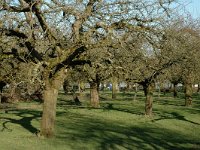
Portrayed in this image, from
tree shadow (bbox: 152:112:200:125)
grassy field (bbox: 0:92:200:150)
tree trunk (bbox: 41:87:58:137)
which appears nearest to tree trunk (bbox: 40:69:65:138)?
tree trunk (bbox: 41:87:58:137)

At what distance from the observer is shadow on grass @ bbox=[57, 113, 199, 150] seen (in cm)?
2172

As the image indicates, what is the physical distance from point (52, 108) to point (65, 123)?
7.94 m

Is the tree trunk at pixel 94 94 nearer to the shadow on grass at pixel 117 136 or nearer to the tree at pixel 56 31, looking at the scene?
the shadow on grass at pixel 117 136

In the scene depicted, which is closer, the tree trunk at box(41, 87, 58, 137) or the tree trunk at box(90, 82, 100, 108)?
the tree trunk at box(41, 87, 58, 137)

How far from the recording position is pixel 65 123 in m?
28.8

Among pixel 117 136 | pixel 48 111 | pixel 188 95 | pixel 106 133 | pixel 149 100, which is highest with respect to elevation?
pixel 188 95

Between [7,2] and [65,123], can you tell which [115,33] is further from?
[65,123]

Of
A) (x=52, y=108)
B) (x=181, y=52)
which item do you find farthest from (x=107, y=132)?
(x=181, y=52)

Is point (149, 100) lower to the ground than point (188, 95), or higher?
lower

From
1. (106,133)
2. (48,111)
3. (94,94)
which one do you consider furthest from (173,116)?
(48,111)

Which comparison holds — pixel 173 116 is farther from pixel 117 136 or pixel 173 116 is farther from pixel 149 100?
pixel 117 136

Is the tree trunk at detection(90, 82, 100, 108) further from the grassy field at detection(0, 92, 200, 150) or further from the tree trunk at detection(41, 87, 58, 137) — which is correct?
the tree trunk at detection(41, 87, 58, 137)

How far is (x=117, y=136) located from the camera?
80.7 feet

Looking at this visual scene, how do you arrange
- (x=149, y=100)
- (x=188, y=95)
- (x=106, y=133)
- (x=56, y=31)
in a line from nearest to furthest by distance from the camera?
(x=56, y=31) < (x=106, y=133) < (x=149, y=100) < (x=188, y=95)
